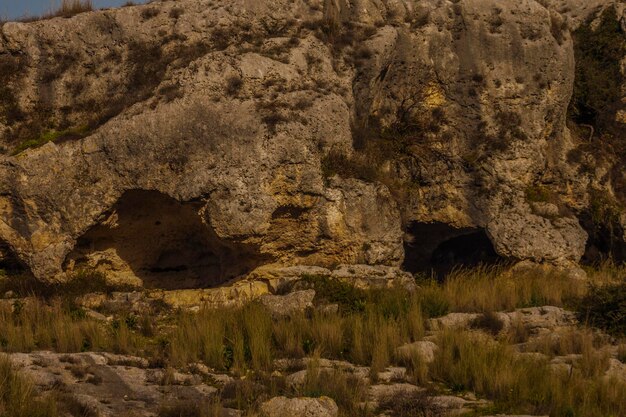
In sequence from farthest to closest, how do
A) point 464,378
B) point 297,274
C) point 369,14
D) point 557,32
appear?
point 557,32, point 369,14, point 297,274, point 464,378

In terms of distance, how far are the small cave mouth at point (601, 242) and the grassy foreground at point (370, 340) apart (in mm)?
3736

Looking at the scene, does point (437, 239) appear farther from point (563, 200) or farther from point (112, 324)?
point (112, 324)

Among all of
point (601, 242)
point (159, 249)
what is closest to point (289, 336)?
point (159, 249)

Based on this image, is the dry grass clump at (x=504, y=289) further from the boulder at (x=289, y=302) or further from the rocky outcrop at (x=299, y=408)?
the rocky outcrop at (x=299, y=408)

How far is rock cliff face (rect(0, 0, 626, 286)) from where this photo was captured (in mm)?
15188

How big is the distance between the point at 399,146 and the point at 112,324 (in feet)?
25.4

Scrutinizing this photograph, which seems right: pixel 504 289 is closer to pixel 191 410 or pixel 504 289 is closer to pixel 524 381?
pixel 524 381

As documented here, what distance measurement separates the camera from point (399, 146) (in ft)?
60.6

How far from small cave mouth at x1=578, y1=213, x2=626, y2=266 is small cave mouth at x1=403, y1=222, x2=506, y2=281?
245cm

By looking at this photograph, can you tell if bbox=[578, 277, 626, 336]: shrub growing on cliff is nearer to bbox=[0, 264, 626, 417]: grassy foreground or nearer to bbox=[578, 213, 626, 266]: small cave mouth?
bbox=[0, 264, 626, 417]: grassy foreground

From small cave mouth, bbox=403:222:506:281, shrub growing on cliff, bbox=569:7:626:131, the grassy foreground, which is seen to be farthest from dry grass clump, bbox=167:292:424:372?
shrub growing on cliff, bbox=569:7:626:131

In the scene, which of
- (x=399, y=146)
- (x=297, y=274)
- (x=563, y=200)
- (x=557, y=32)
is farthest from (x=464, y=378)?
(x=557, y=32)

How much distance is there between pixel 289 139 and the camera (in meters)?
15.5

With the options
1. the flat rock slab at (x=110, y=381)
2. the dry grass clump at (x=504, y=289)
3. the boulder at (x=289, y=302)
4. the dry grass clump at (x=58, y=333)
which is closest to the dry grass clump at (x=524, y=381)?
the dry grass clump at (x=504, y=289)
